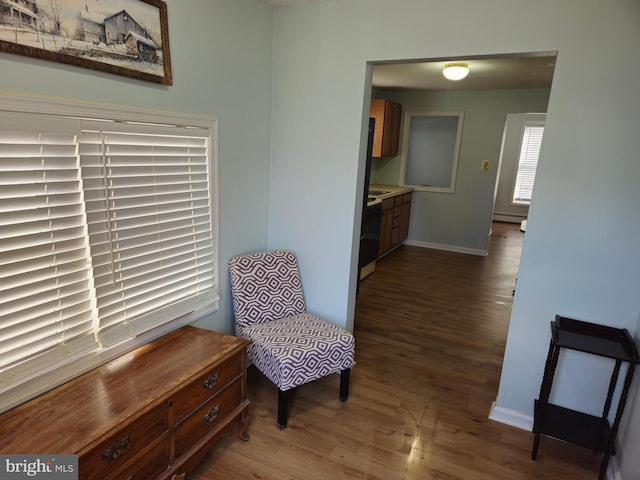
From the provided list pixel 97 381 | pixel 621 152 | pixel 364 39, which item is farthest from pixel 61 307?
pixel 621 152

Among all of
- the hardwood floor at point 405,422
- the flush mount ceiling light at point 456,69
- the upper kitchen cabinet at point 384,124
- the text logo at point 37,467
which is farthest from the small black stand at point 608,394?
the upper kitchen cabinet at point 384,124

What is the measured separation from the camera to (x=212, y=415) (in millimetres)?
1824

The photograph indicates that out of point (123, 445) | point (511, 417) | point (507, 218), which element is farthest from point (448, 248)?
point (123, 445)

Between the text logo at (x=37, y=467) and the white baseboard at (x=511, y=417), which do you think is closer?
the text logo at (x=37, y=467)

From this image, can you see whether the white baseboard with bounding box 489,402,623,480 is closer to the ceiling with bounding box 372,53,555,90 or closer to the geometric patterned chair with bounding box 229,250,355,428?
the geometric patterned chair with bounding box 229,250,355,428

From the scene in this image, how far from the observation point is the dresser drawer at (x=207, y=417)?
1.67 metres

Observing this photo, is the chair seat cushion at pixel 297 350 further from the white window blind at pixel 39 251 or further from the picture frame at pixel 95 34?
the picture frame at pixel 95 34

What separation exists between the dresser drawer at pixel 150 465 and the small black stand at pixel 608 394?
1.76 m

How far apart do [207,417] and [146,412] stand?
1.33 feet

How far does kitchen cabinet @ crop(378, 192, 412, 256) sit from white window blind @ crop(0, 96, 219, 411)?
130 inches


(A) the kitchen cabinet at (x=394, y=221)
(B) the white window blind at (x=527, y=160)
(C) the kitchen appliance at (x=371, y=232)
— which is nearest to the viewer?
(C) the kitchen appliance at (x=371, y=232)

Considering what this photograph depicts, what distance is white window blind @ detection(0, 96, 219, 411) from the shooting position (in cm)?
137

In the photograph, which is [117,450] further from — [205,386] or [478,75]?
[478,75]

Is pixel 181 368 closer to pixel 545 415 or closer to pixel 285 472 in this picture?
pixel 285 472
